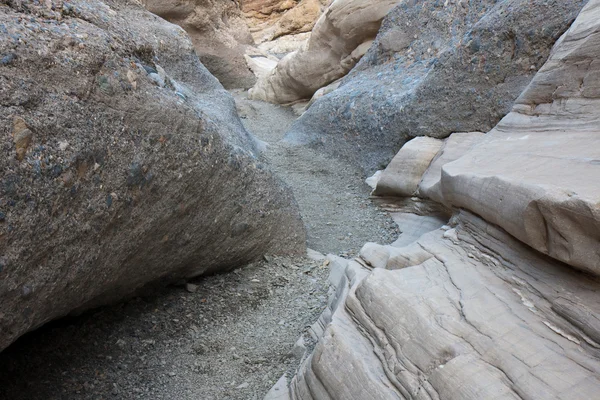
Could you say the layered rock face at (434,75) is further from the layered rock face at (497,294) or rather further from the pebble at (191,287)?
the pebble at (191,287)

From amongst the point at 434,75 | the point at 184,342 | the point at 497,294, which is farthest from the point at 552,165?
the point at 434,75

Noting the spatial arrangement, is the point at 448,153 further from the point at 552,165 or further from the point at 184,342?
the point at 184,342

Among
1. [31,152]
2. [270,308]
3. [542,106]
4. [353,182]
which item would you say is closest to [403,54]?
[353,182]

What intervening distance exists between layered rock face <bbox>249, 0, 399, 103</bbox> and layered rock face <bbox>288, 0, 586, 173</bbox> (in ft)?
3.74

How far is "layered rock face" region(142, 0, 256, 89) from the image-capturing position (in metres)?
11.1

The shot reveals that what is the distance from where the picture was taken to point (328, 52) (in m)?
8.72

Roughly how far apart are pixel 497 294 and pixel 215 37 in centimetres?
1132

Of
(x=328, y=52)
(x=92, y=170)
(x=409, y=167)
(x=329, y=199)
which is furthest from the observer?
(x=328, y=52)

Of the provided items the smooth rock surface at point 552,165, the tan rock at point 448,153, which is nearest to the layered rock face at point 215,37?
the tan rock at point 448,153

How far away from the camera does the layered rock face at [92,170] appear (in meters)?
1.75

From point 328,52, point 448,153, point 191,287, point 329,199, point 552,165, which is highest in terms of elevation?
point 328,52

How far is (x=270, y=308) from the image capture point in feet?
9.84

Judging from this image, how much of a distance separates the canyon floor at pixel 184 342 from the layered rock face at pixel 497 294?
33 centimetres

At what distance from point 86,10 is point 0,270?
123 centimetres
